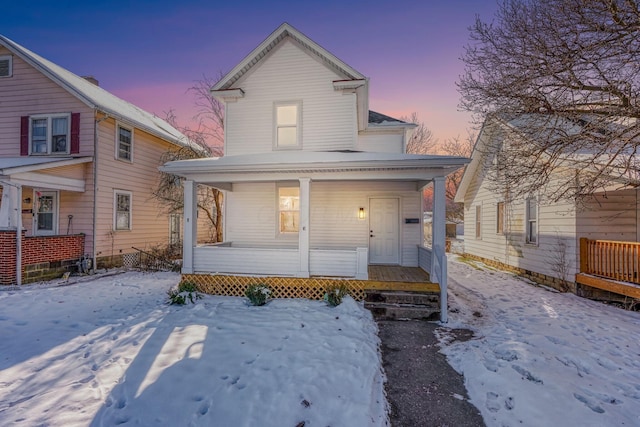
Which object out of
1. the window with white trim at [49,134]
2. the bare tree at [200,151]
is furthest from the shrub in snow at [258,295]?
the window with white trim at [49,134]

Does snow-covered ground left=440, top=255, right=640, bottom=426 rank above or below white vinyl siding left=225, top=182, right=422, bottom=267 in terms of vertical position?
below

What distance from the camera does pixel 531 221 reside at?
409 inches

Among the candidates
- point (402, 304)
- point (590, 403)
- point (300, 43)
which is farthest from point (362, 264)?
point (300, 43)

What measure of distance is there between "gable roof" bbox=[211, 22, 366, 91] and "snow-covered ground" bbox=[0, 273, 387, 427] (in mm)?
7283

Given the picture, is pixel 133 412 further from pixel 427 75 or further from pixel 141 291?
pixel 427 75

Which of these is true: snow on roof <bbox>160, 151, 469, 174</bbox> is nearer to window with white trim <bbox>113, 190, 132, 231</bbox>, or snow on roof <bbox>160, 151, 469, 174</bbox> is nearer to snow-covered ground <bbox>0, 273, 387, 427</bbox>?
snow-covered ground <bbox>0, 273, 387, 427</bbox>

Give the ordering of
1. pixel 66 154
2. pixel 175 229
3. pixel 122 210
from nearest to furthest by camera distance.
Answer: pixel 66 154, pixel 122 210, pixel 175 229

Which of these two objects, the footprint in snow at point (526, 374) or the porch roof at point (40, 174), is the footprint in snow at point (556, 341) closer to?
the footprint in snow at point (526, 374)

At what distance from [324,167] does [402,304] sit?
372 centimetres

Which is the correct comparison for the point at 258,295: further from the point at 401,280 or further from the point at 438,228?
the point at 438,228

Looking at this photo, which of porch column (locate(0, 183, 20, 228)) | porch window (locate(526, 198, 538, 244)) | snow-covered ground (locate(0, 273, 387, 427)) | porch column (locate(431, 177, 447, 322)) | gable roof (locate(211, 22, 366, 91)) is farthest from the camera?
porch window (locate(526, 198, 538, 244))

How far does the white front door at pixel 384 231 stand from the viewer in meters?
9.51

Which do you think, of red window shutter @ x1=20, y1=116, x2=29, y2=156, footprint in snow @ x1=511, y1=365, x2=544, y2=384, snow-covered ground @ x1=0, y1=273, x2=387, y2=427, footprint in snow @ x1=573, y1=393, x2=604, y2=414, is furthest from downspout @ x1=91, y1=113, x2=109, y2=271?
footprint in snow @ x1=573, y1=393, x2=604, y2=414

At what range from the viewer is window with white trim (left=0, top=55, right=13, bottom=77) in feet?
37.5
